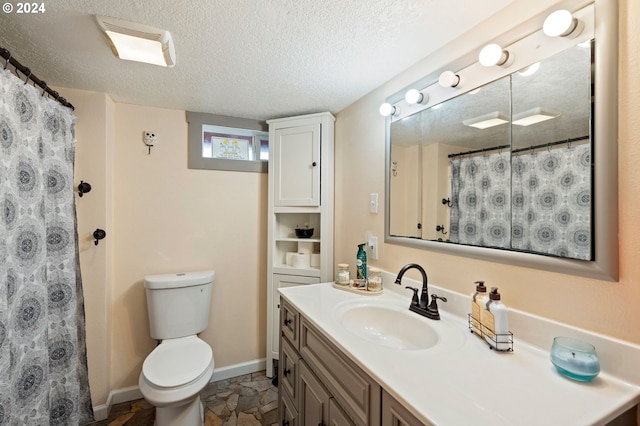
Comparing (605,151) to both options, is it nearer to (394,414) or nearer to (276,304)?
(394,414)

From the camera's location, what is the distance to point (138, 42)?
1173mm

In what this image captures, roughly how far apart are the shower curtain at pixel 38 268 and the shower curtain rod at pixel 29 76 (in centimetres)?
6

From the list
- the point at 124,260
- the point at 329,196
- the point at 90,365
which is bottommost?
the point at 90,365

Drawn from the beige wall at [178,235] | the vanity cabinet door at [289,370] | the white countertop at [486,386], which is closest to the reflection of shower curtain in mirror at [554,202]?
the white countertop at [486,386]

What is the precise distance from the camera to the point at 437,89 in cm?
125

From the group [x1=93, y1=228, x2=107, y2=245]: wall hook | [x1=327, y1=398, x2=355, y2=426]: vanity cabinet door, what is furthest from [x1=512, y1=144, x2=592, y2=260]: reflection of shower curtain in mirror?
[x1=93, y1=228, x2=107, y2=245]: wall hook

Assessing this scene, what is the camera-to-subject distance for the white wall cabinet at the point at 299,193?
198cm

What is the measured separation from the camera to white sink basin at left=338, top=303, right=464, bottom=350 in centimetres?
100

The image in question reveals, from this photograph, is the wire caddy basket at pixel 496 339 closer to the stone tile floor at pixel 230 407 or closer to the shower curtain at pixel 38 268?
the stone tile floor at pixel 230 407

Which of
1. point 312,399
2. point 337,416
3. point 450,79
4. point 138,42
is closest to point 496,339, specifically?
point 337,416

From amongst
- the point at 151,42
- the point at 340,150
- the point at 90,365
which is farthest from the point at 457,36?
the point at 90,365

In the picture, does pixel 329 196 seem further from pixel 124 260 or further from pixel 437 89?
pixel 124 260

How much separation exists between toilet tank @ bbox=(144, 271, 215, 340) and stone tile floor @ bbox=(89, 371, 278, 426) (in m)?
0.49

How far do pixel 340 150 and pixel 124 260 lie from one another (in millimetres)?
1753
